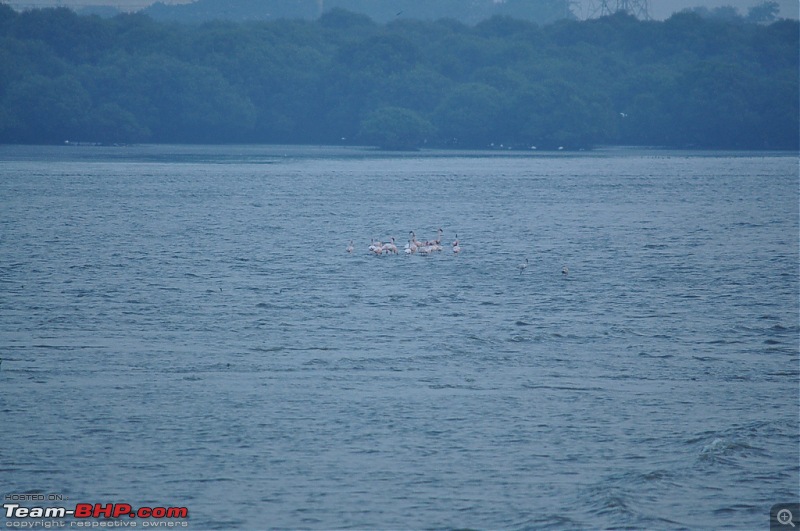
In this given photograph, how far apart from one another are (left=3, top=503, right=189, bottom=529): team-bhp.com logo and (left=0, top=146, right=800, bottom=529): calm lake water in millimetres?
206

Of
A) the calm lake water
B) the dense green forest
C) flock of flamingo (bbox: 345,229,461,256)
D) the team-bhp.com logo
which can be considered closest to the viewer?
the team-bhp.com logo

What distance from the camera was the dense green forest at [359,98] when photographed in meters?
172

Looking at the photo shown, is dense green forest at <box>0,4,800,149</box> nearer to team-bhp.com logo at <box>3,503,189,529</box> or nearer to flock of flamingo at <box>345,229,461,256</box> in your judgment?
flock of flamingo at <box>345,229,461,256</box>

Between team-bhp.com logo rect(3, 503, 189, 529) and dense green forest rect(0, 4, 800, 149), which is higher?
dense green forest rect(0, 4, 800, 149)

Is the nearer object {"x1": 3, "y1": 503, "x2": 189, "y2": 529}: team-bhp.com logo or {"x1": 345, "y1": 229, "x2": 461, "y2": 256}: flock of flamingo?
{"x1": 3, "y1": 503, "x2": 189, "y2": 529}: team-bhp.com logo

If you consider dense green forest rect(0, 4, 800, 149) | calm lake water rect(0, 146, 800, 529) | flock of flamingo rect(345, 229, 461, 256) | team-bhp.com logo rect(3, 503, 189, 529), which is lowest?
team-bhp.com logo rect(3, 503, 189, 529)

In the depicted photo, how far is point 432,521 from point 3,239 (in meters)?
36.7

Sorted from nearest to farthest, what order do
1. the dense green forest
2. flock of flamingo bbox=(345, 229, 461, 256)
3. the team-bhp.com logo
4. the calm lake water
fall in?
the team-bhp.com logo → the calm lake water → flock of flamingo bbox=(345, 229, 461, 256) → the dense green forest

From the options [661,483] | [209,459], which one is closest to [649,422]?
[661,483]

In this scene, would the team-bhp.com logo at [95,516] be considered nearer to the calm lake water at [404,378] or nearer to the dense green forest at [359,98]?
the calm lake water at [404,378]

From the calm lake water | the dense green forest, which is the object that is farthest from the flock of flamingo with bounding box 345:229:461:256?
the dense green forest

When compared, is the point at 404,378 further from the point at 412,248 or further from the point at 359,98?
the point at 359,98

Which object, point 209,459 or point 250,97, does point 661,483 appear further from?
point 250,97

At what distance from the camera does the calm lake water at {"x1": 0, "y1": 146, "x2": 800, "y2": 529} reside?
16688 mm
